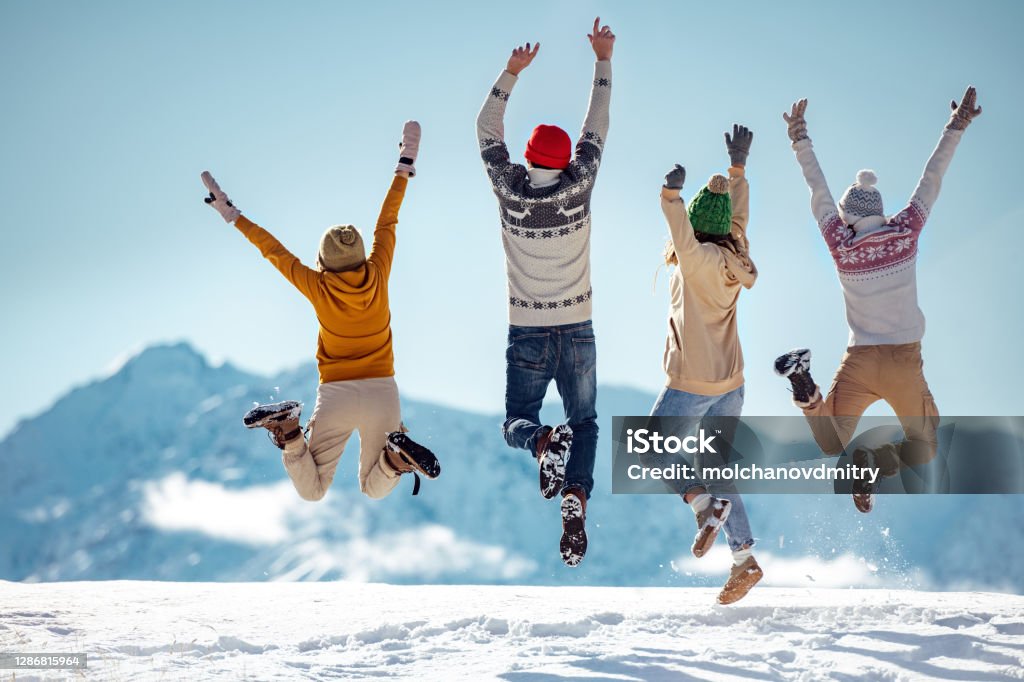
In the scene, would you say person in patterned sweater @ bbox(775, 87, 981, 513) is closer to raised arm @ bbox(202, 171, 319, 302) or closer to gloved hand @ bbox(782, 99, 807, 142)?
gloved hand @ bbox(782, 99, 807, 142)

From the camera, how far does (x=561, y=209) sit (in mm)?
7230

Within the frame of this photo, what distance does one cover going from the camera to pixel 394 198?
7.80m

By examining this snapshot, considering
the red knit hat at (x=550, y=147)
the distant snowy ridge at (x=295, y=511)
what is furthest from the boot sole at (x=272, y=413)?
the distant snowy ridge at (x=295, y=511)

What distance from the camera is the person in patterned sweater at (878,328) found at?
301 inches

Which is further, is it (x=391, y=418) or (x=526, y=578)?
(x=526, y=578)

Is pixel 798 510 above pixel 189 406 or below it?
below

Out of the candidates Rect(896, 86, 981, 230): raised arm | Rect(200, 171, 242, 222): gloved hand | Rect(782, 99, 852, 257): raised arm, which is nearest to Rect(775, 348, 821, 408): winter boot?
Rect(782, 99, 852, 257): raised arm

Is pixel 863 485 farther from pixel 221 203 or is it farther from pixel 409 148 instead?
pixel 221 203

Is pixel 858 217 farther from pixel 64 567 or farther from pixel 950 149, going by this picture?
pixel 64 567

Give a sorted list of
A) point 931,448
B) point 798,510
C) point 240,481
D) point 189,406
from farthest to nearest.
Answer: point 189,406, point 240,481, point 798,510, point 931,448

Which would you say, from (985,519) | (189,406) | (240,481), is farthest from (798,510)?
(189,406)

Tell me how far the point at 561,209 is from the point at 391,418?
7.44 feet

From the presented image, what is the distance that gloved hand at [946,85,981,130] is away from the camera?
780 cm

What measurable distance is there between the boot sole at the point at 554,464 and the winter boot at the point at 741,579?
7.19 ft
